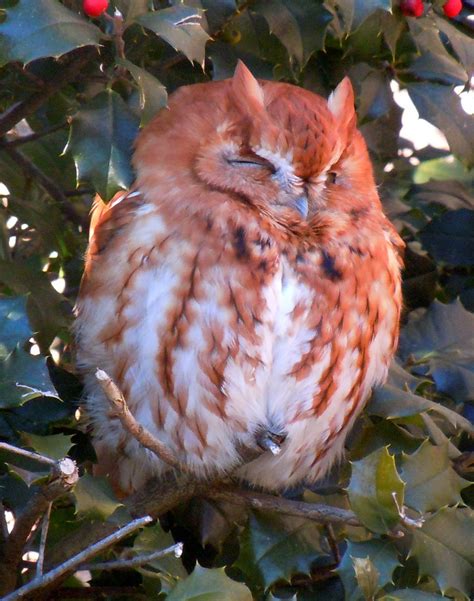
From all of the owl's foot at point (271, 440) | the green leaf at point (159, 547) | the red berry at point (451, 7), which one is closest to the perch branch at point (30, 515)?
the green leaf at point (159, 547)

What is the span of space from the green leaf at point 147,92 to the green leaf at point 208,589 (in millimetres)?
867

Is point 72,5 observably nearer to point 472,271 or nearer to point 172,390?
point 172,390

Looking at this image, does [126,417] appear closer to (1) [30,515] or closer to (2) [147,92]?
(1) [30,515]

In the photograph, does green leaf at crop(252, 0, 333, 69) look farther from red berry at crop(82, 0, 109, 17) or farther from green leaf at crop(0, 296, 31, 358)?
green leaf at crop(0, 296, 31, 358)

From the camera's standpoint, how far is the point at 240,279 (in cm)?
245

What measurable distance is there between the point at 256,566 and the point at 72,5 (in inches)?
48.3

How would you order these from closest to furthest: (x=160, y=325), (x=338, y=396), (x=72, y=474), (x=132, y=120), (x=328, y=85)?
1. (x=72, y=474)
2. (x=132, y=120)
3. (x=160, y=325)
4. (x=338, y=396)
5. (x=328, y=85)

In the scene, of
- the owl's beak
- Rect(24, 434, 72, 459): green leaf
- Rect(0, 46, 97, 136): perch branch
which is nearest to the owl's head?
the owl's beak

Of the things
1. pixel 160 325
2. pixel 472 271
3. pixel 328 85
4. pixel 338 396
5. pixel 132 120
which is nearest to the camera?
pixel 132 120

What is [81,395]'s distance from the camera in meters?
2.66

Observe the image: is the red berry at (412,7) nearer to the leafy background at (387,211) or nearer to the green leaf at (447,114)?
the leafy background at (387,211)

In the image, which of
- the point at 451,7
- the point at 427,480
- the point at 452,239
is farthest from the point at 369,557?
the point at 451,7

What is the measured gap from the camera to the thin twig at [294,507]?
7.64 feet

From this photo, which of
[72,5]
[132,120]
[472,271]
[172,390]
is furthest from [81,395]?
[472,271]
